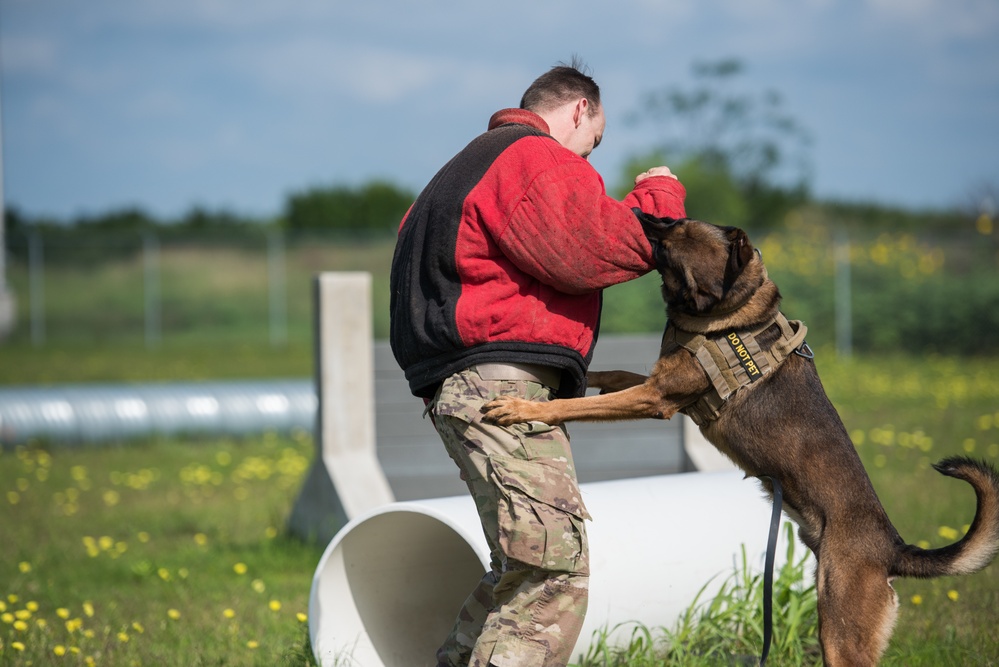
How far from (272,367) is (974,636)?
15.1 meters

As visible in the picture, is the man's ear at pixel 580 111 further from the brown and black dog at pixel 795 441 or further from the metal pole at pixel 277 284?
the metal pole at pixel 277 284

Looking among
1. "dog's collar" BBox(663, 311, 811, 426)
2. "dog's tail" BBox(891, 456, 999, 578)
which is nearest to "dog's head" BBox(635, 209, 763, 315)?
"dog's collar" BBox(663, 311, 811, 426)

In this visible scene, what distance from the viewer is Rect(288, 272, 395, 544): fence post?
640 cm

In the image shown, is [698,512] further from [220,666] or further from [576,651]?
[220,666]

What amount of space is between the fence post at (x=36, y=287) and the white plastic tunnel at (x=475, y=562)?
21.2 m

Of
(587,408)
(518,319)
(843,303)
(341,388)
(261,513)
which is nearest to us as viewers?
(518,319)

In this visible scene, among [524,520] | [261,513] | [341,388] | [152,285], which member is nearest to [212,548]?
[261,513]

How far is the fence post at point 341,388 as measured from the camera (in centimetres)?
640

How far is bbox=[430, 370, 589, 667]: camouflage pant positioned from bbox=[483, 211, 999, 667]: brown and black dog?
0.22 metres

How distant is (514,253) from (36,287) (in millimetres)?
23742

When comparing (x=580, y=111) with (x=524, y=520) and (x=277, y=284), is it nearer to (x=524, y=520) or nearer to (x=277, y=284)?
(x=524, y=520)

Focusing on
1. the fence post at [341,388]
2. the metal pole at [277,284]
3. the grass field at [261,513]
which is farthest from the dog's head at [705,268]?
the metal pole at [277,284]

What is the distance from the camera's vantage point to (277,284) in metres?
25.2

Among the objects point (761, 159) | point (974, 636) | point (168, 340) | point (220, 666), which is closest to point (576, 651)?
point (220, 666)
